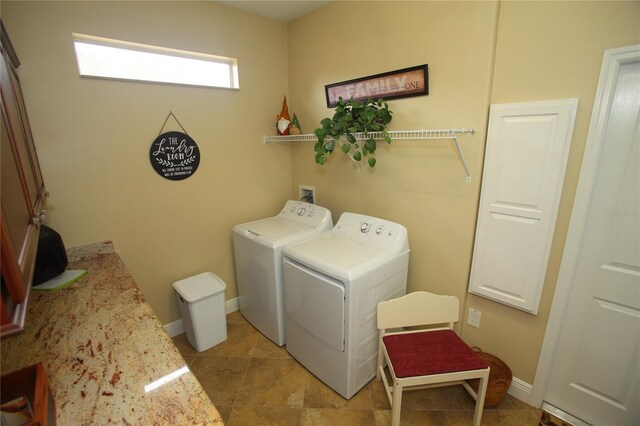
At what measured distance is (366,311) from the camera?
1.76 meters

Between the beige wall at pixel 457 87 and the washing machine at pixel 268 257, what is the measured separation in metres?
0.36

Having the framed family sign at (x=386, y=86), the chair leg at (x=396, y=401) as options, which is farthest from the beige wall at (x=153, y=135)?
the chair leg at (x=396, y=401)

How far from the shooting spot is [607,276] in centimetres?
148

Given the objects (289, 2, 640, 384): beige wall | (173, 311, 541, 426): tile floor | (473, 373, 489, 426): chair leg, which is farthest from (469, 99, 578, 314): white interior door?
(173, 311, 541, 426): tile floor

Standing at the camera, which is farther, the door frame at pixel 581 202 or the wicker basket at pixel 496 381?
the wicker basket at pixel 496 381

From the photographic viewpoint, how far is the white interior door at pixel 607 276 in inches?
52.7

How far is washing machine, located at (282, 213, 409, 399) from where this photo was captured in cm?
169

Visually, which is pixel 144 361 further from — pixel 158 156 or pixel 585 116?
pixel 585 116

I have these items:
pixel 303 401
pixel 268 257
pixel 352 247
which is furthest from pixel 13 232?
pixel 303 401

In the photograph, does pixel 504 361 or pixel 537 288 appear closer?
pixel 537 288

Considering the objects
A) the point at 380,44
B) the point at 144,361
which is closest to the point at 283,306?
the point at 144,361

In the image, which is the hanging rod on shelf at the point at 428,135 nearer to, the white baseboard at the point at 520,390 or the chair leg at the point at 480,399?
the chair leg at the point at 480,399

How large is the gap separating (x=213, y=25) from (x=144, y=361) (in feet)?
7.84

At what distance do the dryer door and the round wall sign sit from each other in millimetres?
1128
